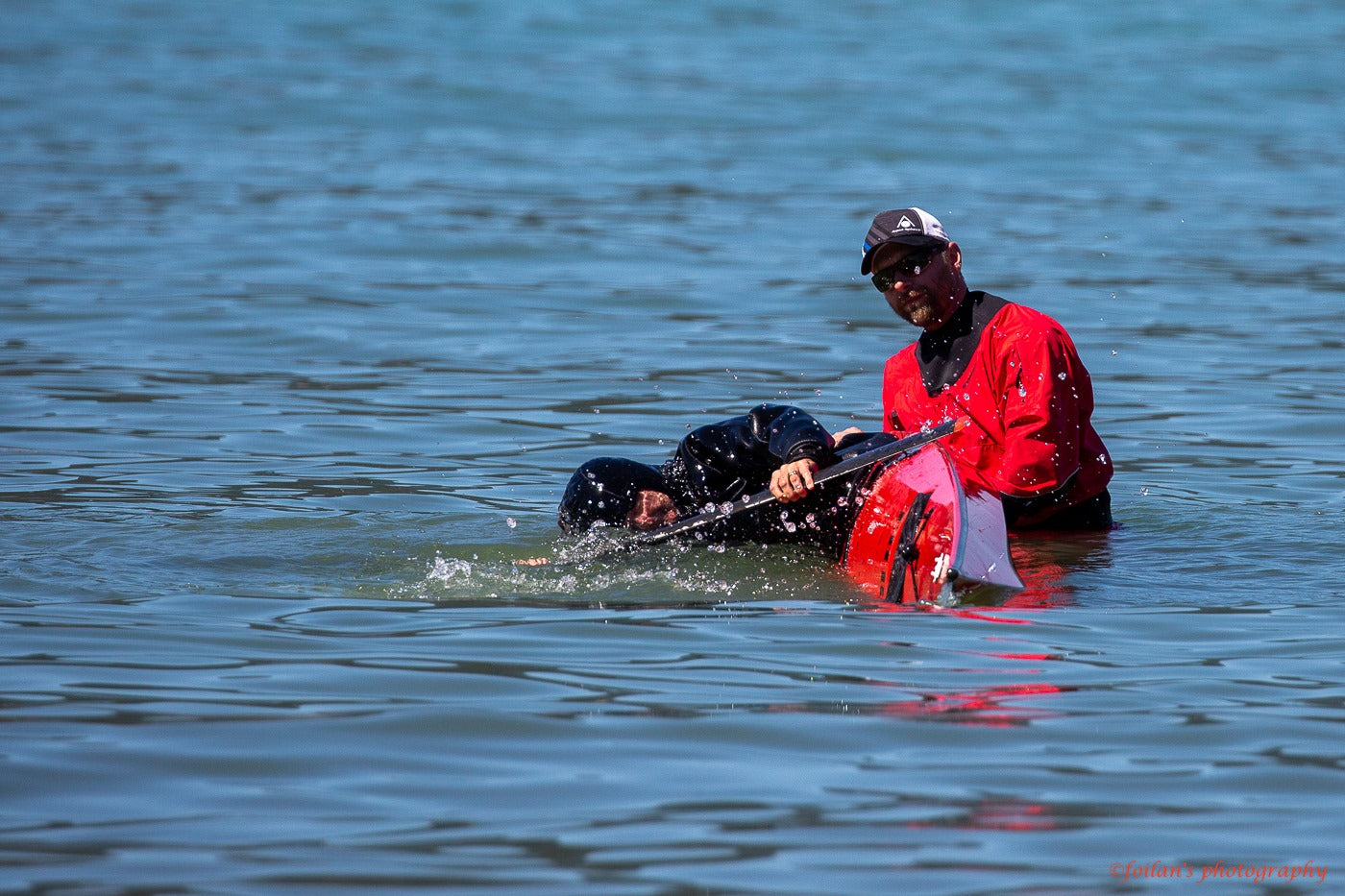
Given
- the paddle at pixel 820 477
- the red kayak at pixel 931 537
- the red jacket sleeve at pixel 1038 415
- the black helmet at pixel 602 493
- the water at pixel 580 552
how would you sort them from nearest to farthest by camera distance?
the water at pixel 580 552 → the red kayak at pixel 931 537 → the paddle at pixel 820 477 → the red jacket sleeve at pixel 1038 415 → the black helmet at pixel 602 493

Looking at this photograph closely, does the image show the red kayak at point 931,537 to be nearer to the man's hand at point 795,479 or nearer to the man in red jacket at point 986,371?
the man in red jacket at point 986,371

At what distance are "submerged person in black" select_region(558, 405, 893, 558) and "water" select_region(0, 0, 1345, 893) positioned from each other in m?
0.14

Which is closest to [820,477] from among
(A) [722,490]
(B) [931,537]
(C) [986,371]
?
(B) [931,537]

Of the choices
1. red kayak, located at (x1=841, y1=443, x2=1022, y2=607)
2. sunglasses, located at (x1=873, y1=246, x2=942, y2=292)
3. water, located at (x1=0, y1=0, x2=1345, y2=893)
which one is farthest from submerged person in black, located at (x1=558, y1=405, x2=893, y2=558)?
sunglasses, located at (x1=873, y1=246, x2=942, y2=292)

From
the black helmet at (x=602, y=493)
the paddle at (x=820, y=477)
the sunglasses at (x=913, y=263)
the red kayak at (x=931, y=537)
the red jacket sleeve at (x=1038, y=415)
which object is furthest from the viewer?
the black helmet at (x=602, y=493)

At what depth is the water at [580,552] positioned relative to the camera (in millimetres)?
4191

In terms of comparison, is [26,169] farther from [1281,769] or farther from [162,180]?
[1281,769]

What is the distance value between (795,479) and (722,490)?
0.67 m

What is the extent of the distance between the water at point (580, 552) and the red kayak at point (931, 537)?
0.21 metres

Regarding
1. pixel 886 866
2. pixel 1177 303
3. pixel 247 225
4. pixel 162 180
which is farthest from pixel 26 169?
pixel 886 866

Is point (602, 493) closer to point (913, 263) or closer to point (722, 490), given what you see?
point (722, 490)

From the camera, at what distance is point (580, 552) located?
22.4 ft

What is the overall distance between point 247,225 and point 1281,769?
1343cm

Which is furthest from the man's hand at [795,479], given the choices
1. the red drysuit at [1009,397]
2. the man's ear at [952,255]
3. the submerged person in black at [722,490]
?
the man's ear at [952,255]
